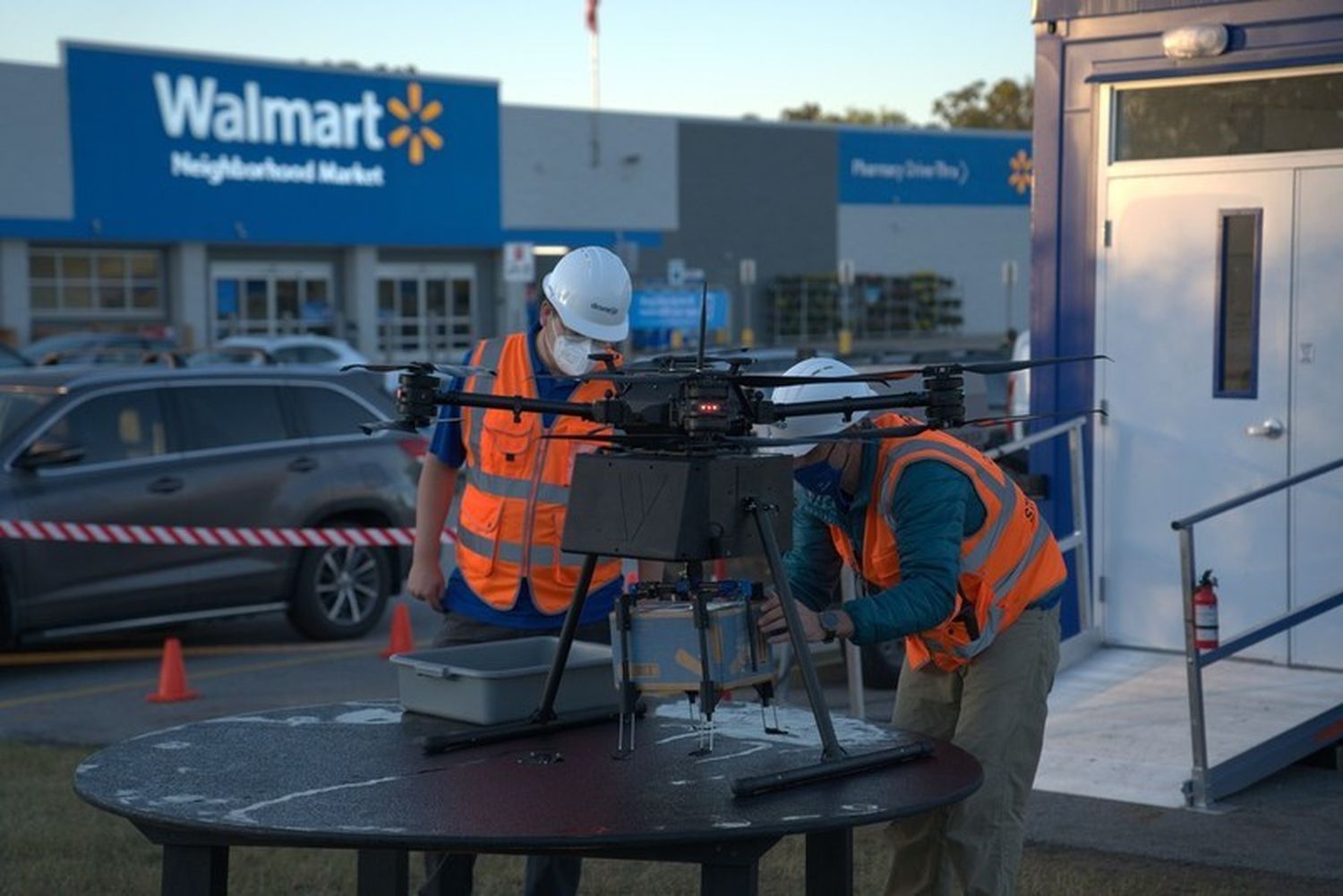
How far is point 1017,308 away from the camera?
202 ft

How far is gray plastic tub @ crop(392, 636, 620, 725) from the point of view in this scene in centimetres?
502

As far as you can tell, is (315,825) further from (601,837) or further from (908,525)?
(908,525)

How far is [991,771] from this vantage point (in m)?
5.27

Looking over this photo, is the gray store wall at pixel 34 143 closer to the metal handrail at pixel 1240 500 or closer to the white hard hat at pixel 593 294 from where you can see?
the metal handrail at pixel 1240 500

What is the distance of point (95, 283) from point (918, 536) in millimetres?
40481

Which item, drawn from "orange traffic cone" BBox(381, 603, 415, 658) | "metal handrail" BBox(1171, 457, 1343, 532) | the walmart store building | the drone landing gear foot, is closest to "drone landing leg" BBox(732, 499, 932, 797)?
the drone landing gear foot

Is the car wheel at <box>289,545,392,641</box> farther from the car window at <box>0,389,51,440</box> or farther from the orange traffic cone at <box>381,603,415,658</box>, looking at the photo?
the car window at <box>0,389,51,440</box>

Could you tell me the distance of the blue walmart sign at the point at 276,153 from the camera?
41500 millimetres

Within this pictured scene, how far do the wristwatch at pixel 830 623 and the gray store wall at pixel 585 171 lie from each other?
1780 inches

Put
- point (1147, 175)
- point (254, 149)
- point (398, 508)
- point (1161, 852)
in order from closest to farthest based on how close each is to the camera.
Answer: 1. point (1161, 852)
2. point (1147, 175)
3. point (398, 508)
4. point (254, 149)

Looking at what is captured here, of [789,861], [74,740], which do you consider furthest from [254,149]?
[789,861]

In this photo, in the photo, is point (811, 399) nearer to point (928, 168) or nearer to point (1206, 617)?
point (1206, 617)

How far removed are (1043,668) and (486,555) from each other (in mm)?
1803

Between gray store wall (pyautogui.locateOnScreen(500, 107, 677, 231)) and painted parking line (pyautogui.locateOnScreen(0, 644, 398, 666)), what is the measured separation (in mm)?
36640
